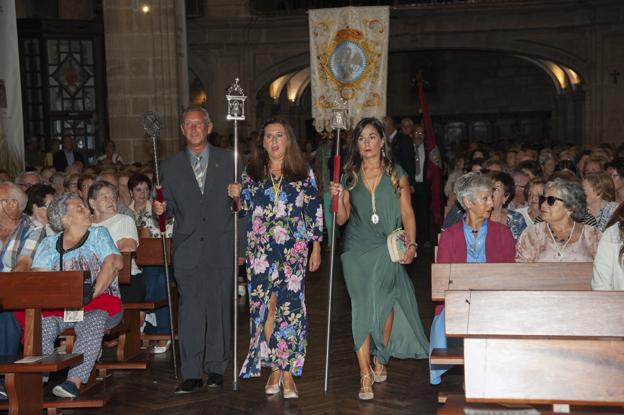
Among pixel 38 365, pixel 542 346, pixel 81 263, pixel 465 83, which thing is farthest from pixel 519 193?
pixel 465 83

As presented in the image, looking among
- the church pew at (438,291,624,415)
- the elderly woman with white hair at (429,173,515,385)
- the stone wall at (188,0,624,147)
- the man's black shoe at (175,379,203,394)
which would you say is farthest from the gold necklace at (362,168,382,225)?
the stone wall at (188,0,624,147)

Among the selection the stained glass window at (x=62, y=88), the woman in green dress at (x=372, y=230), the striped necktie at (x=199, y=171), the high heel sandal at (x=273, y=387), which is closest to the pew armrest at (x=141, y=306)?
the striped necktie at (x=199, y=171)

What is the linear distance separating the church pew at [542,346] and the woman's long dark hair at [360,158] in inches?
79.2

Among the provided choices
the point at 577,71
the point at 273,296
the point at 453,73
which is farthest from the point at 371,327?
the point at 453,73

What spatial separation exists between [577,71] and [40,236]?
1829cm

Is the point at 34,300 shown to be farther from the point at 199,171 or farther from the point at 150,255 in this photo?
the point at 150,255

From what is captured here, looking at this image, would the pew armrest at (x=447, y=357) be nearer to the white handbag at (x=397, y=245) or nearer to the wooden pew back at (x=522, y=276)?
the wooden pew back at (x=522, y=276)

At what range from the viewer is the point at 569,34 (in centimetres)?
2316

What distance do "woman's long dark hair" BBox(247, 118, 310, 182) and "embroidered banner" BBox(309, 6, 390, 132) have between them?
19.2ft

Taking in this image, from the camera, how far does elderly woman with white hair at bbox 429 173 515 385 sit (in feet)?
21.2

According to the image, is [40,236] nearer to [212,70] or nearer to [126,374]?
[126,374]

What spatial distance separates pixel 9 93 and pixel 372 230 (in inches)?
220

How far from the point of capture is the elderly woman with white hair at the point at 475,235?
21.2 feet

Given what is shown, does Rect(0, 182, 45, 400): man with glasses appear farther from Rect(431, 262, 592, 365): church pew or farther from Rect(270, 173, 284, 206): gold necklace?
Rect(431, 262, 592, 365): church pew
